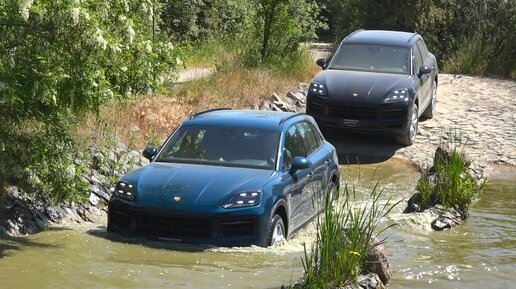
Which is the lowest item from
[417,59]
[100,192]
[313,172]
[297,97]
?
[100,192]

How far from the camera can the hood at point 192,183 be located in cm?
1082

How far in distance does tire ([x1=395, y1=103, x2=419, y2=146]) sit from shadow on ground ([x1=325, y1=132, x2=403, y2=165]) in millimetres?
190

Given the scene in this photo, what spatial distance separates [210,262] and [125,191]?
1492mm

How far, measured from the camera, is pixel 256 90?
67.5ft

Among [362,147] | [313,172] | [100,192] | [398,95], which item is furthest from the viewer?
[362,147]

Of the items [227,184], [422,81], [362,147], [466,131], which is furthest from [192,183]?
[466,131]

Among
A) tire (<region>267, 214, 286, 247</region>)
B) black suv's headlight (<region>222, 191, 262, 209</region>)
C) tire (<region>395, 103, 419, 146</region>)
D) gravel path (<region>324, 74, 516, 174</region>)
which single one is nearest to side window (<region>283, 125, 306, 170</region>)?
tire (<region>267, 214, 286, 247</region>)

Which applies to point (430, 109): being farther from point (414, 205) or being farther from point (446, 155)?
point (414, 205)

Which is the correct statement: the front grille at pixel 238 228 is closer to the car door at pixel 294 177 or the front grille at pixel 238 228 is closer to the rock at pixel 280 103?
the car door at pixel 294 177

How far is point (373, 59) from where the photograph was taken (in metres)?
19.8

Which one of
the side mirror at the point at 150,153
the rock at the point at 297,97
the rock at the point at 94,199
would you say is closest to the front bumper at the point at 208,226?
the side mirror at the point at 150,153

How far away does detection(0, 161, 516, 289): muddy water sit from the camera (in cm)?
934

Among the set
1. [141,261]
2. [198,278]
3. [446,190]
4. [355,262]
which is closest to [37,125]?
[141,261]

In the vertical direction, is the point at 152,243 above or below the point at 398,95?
below
